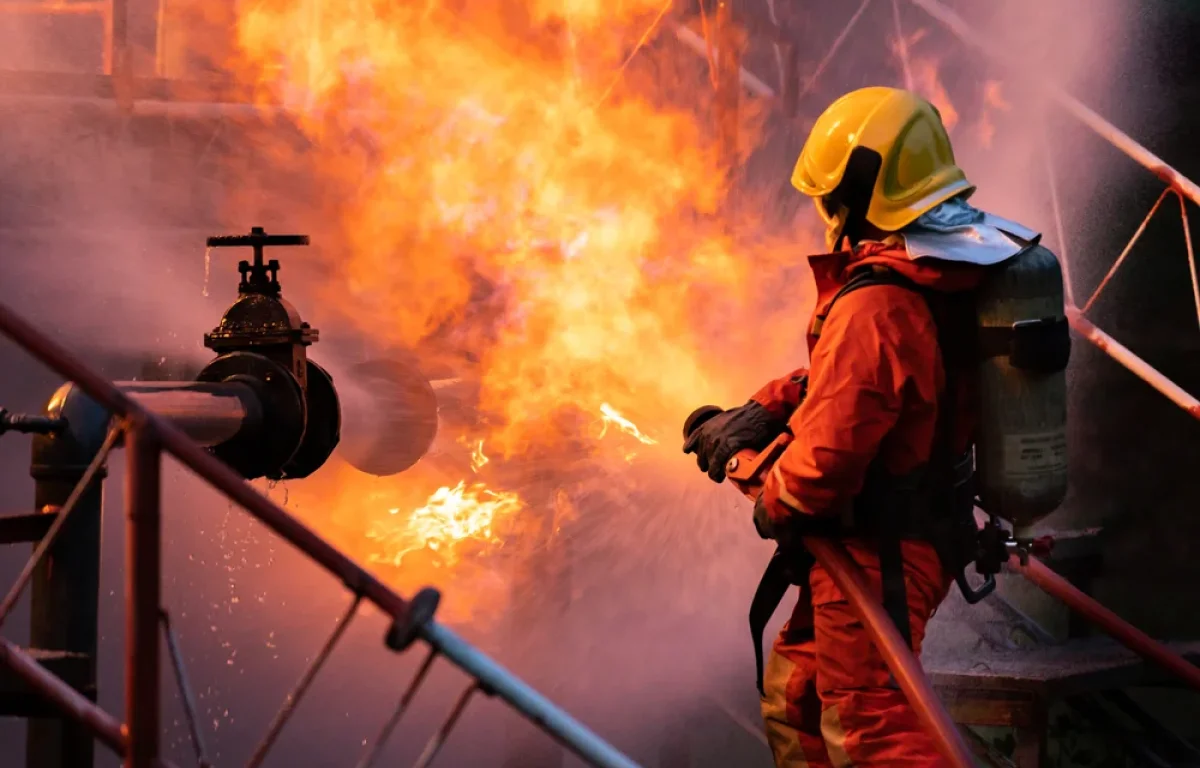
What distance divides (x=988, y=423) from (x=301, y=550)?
5.99ft

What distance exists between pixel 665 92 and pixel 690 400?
1.61 m

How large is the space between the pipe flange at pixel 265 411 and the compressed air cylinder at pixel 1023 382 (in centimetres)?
198

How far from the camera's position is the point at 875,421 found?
2.92 meters

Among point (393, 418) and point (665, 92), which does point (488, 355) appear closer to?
point (393, 418)

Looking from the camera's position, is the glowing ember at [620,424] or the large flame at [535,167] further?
the glowing ember at [620,424]

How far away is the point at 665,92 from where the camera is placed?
623 cm

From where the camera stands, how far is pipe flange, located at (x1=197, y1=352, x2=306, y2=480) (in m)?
3.54

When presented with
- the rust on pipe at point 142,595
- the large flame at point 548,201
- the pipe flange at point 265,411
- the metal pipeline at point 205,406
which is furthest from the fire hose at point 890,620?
the large flame at point 548,201

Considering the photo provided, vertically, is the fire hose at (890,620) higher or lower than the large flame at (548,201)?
lower

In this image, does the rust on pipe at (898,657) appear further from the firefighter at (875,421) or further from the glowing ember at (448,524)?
the glowing ember at (448,524)

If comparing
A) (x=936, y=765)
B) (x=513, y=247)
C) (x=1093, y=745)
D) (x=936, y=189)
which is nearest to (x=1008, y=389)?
(x=936, y=189)

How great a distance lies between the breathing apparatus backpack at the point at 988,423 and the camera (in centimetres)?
297

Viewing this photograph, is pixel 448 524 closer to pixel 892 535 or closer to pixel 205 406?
pixel 205 406

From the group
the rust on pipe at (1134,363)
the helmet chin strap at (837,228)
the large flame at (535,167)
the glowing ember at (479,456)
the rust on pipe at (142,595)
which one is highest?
the large flame at (535,167)
